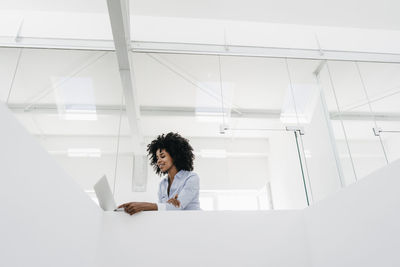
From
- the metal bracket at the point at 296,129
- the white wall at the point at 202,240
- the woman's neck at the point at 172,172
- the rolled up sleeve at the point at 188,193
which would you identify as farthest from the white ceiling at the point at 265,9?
the white wall at the point at 202,240

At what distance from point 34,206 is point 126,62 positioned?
195cm

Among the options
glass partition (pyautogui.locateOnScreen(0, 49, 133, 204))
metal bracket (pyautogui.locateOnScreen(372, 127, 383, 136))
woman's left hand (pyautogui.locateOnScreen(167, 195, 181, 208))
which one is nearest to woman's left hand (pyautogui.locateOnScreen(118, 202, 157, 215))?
woman's left hand (pyautogui.locateOnScreen(167, 195, 181, 208))

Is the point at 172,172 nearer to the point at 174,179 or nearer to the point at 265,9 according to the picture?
the point at 174,179

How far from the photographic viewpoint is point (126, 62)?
245cm

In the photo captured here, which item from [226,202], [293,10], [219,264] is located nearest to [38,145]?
[219,264]

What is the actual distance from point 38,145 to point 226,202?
196 cm

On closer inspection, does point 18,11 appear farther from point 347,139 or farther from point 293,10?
point 347,139

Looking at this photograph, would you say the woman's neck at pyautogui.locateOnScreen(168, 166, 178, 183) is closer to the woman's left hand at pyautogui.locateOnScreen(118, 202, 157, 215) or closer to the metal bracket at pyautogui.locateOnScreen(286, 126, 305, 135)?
the woman's left hand at pyautogui.locateOnScreen(118, 202, 157, 215)

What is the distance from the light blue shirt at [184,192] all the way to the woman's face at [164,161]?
118 mm

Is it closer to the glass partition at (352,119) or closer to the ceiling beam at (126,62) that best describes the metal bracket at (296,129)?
the glass partition at (352,119)

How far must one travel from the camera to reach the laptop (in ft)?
4.24

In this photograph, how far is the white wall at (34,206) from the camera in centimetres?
59

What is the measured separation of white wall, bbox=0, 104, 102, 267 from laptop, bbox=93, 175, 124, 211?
0.97 feet

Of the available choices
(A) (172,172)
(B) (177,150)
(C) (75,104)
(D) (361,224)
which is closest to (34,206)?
(D) (361,224)
